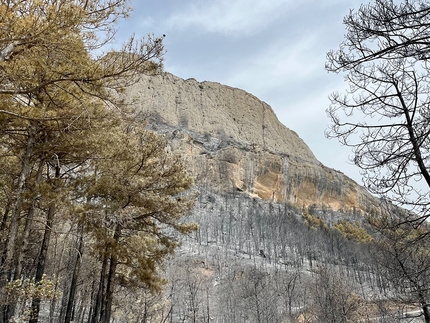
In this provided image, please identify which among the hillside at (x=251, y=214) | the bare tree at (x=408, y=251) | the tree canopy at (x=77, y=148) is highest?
the hillside at (x=251, y=214)

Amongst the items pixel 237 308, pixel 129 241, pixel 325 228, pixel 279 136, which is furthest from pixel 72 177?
pixel 279 136

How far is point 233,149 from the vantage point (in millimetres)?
85562

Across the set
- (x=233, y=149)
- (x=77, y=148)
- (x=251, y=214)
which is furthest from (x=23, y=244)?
(x=233, y=149)

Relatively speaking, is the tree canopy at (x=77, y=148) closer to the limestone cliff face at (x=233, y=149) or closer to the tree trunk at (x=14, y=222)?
the tree trunk at (x=14, y=222)

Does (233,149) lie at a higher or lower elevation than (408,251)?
higher

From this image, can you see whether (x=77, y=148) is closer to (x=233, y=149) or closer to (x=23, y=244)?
(x=23, y=244)

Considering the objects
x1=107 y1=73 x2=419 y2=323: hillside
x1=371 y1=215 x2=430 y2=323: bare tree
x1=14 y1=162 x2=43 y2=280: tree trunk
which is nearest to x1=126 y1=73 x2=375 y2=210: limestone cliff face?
x1=107 y1=73 x2=419 y2=323: hillside

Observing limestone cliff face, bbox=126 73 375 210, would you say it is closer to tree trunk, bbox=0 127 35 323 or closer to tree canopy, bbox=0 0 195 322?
tree canopy, bbox=0 0 195 322

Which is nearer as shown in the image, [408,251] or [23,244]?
[23,244]

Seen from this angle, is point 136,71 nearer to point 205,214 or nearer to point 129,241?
point 129,241

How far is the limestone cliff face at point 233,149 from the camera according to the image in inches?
3221

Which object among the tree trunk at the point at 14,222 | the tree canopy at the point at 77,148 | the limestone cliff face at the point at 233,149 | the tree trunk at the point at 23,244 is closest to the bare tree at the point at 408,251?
the tree canopy at the point at 77,148

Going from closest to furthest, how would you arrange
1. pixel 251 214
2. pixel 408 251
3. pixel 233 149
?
pixel 408 251 < pixel 251 214 < pixel 233 149

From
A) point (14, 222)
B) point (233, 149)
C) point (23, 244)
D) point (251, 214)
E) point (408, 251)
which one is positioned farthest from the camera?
point (233, 149)
